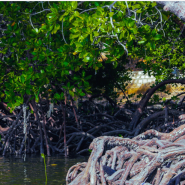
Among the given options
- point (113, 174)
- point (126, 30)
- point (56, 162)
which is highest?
point (126, 30)

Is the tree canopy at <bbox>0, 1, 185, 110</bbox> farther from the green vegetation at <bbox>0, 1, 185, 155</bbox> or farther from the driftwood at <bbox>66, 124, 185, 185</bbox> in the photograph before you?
the driftwood at <bbox>66, 124, 185, 185</bbox>

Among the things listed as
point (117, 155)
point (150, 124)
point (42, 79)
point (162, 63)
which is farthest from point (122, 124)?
point (117, 155)

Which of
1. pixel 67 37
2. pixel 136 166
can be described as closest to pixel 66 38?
pixel 67 37

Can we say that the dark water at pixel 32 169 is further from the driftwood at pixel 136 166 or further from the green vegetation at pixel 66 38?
the driftwood at pixel 136 166

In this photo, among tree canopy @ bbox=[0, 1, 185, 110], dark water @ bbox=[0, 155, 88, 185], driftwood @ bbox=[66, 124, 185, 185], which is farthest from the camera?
dark water @ bbox=[0, 155, 88, 185]

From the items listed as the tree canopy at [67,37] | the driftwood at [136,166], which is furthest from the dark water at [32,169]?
the driftwood at [136,166]

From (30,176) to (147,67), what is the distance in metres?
6.22

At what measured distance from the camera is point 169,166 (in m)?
3.37

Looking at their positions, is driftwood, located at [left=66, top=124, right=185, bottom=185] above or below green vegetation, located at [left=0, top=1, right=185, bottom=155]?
below

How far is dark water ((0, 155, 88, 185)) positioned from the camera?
5.09 metres

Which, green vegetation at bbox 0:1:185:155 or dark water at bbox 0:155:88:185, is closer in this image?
green vegetation at bbox 0:1:185:155

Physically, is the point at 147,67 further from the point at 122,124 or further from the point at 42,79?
the point at 42,79

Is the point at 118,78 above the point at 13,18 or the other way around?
the other way around

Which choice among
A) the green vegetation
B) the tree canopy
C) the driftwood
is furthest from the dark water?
the driftwood
